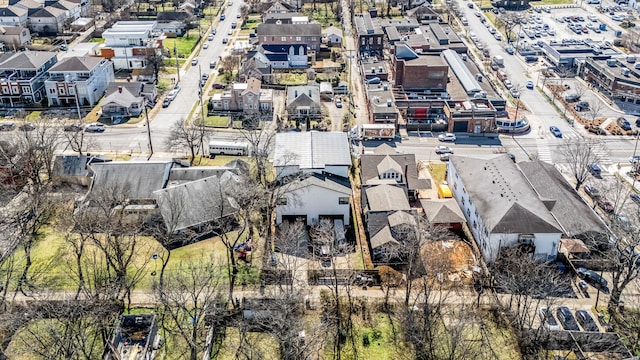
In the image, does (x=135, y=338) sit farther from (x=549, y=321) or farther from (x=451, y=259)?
(x=549, y=321)

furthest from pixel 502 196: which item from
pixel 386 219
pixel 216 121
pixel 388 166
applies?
pixel 216 121

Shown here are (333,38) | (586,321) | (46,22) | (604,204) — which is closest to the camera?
(586,321)

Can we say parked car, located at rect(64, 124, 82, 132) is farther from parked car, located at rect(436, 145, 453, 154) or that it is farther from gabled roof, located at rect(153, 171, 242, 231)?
parked car, located at rect(436, 145, 453, 154)

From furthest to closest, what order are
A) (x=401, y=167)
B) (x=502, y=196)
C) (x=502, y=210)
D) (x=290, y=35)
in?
(x=290, y=35) < (x=401, y=167) < (x=502, y=196) < (x=502, y=210)

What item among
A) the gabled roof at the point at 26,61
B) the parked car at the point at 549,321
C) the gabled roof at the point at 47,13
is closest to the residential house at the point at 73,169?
the gabled roof at the point at 26,61

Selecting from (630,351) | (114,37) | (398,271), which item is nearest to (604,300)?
(630,351)

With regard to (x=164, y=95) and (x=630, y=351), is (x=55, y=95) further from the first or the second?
(x=630, y=351)
